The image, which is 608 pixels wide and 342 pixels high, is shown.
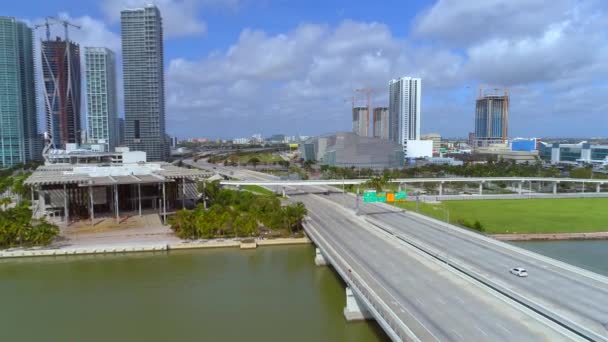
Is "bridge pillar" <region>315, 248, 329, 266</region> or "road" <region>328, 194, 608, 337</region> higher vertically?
"road" <region>328, 194, 608, 337</region>

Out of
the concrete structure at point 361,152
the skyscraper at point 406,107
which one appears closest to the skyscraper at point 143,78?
the concrete structure at point 361,152

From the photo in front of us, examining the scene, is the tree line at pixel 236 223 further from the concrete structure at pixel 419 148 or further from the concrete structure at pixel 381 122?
the concrete structure at pixel 381 122

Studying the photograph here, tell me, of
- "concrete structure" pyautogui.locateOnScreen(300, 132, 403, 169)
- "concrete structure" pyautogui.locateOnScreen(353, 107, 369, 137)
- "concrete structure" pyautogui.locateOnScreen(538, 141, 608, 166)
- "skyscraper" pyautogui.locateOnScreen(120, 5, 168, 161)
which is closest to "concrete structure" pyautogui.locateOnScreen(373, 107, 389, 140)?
"concrete structure" pyautogui.locateOnScreen(353, 107, 369, 137)

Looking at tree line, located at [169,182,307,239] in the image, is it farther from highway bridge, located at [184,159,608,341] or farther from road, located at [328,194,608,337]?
road, located at [328,194,608,337]

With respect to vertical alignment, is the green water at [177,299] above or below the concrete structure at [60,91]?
below

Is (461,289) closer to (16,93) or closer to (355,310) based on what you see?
(355,310)

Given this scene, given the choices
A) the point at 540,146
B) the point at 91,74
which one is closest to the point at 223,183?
the point at 91,74
